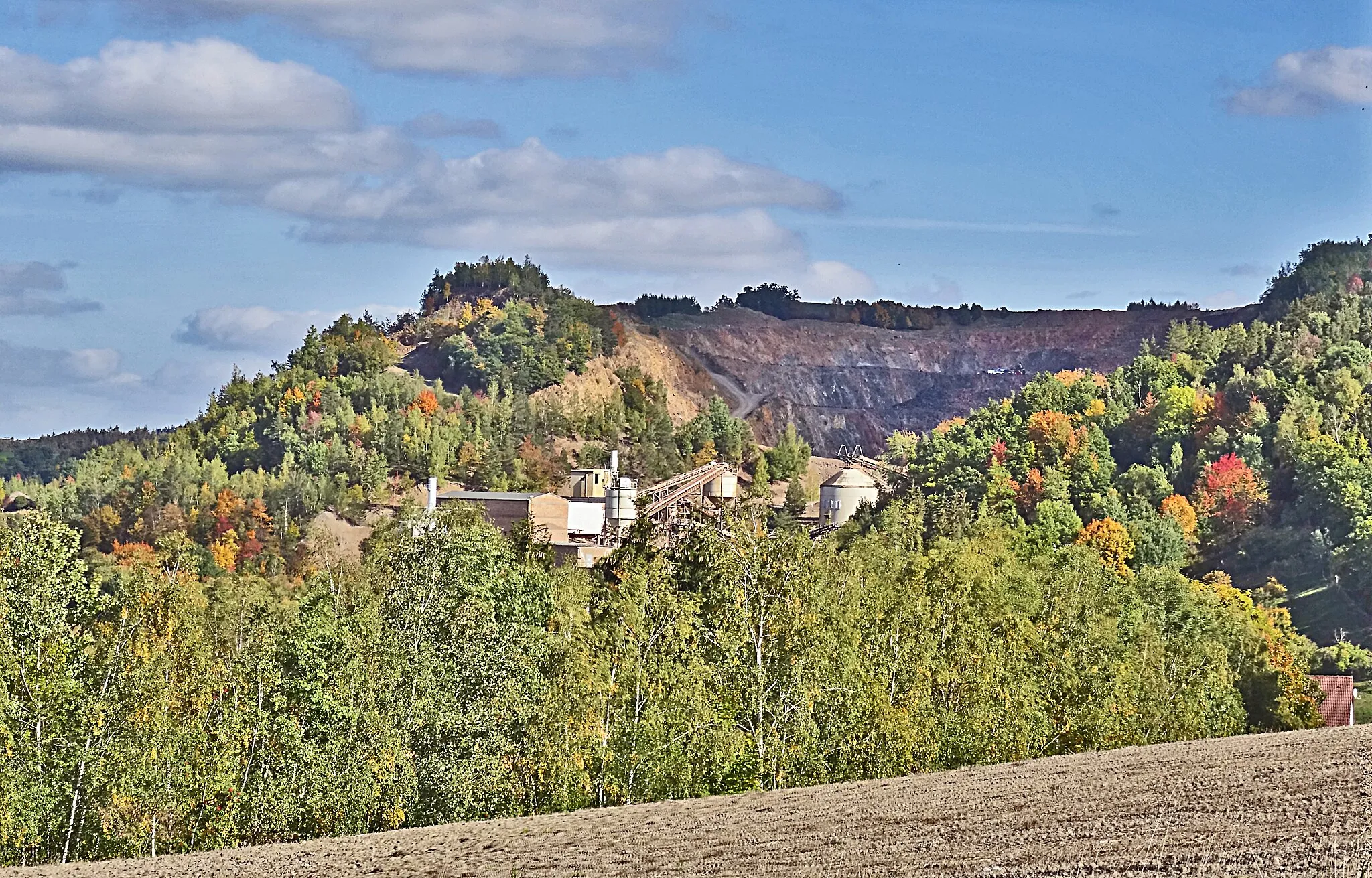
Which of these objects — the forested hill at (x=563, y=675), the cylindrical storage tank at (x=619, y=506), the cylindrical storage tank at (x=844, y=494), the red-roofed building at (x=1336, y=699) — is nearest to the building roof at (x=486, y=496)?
the cylindrical storage tank at (x=619, y=506)

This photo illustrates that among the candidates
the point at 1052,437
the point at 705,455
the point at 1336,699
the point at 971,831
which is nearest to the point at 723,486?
the point at 705,455

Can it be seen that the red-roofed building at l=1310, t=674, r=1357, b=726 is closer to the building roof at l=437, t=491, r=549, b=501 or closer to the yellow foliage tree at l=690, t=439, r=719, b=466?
the building roof at l=437, t=491, r=549, b=501

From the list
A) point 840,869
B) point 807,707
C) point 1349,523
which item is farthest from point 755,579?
point 1349,523

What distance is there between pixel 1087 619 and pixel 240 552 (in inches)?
3818

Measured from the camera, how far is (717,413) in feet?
620

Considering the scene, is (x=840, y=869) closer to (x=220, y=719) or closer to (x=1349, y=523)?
(x=220, y=719)

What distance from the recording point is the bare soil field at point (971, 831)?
95.0 ft

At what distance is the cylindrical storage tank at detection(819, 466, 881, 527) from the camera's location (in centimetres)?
13612

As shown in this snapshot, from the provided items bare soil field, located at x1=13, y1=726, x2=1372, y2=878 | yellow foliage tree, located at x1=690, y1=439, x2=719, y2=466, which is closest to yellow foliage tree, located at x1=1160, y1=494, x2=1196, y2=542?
yellow foliage tree, located at x1=690, y1=439, x2=719, y2=466

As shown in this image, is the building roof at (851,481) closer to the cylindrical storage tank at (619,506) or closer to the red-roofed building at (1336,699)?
the cylindrical storage tank at (619,506)

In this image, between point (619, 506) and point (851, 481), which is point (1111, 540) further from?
point (619, 506)

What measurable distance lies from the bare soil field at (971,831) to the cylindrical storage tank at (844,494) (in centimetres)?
9162

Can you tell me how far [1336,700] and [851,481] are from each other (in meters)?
56.0

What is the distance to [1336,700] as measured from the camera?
283ft
